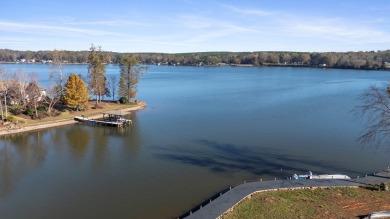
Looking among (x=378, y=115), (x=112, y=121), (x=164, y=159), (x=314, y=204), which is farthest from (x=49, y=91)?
(x=378, y=115)

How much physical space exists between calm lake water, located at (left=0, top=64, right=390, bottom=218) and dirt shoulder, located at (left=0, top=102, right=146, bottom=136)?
6.54 feet

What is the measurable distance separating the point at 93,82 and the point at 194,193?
3969 cm

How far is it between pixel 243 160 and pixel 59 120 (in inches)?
1109

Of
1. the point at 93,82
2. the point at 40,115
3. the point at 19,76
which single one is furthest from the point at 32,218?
the point at 93,82

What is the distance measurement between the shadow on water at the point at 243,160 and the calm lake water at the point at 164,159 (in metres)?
0.08

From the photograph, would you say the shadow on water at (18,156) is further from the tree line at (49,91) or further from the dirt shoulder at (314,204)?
the dirt shoulder at (314,204)

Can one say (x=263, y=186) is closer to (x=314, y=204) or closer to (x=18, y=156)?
(x=314, y=204)

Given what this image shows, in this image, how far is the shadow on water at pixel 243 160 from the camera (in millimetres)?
27422

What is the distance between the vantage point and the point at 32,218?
20.1 metres

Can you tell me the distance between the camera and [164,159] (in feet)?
99.1

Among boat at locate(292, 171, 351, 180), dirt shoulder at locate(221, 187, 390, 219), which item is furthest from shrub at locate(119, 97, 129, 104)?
dirt shoulder at locate(221, 187, 390, 219)

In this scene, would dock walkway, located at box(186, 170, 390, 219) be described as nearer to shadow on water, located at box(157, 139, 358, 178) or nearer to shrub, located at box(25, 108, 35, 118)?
shadow on water, located at box(157, 139, 358, 178)

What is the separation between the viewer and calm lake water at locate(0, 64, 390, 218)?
72.7 feet

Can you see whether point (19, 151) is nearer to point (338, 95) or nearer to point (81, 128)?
point (81, 128)
